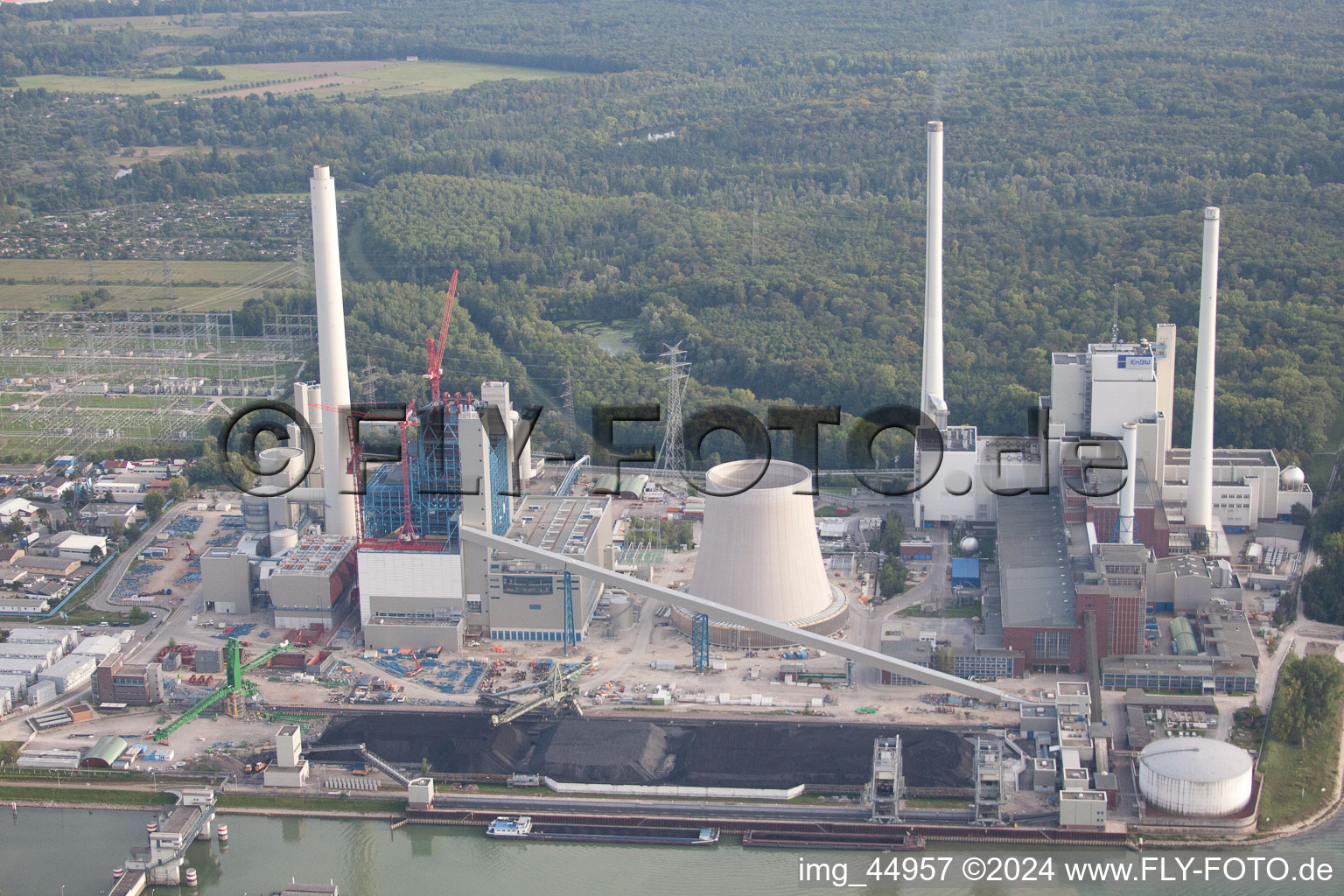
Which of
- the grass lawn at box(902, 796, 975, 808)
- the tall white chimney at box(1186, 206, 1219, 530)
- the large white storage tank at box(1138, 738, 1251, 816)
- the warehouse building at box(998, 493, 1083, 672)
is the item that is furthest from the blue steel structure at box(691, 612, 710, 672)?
the tall white chimney at box(1186, 206, 1219, 530)

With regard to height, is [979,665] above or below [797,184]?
below

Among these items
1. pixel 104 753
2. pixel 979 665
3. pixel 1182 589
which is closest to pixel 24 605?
pixel 104 753

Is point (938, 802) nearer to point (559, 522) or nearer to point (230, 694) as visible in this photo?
point (559, 522)

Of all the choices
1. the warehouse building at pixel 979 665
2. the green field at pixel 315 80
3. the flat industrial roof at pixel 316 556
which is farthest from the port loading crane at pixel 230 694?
the green field at pixel 315 80

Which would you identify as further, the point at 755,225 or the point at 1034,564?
the point at 755,225

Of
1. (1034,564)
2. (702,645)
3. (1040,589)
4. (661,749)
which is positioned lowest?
(661,749)

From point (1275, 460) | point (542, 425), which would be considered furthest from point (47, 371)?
point (1275, 460)

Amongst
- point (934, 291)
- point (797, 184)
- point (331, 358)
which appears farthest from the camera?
point (797, 184)
